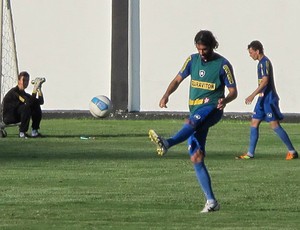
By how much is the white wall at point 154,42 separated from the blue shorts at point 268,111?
11676 millimetres

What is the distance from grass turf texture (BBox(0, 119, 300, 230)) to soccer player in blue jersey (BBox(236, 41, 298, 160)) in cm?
30

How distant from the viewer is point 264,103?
Answer: 20172mm

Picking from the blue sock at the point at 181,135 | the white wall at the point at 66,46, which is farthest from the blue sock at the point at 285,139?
the white wall at the point at 66,46

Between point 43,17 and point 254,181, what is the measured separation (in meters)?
17.2

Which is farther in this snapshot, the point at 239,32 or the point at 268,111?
the point at 239,32

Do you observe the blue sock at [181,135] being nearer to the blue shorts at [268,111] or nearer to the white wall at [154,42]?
the blue shorts at [268,111]

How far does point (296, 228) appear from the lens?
1201 centimetres

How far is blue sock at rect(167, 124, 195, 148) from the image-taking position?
13.2 meters

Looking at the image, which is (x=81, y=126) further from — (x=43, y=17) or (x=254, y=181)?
(x=254, y=181)

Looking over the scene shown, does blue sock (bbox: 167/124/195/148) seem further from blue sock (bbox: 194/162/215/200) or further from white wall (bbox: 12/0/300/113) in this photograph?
white wall (bbox: 12/0/300/113)

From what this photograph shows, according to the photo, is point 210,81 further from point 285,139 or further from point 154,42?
point 154,42

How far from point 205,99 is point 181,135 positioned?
0.57 metres

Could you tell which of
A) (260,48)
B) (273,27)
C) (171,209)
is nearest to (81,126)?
(273,27)

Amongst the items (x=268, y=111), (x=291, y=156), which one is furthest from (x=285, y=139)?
(x=268, y=111)
